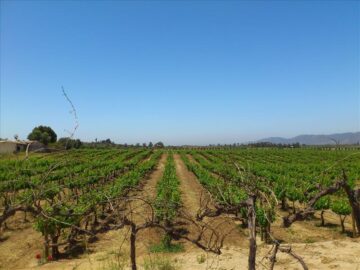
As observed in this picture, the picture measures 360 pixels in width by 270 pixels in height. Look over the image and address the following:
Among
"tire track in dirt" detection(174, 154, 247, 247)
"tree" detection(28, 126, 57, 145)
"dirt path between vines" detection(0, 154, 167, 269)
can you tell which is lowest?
"dirt path between vines" detection(0, 154, 167, 269)

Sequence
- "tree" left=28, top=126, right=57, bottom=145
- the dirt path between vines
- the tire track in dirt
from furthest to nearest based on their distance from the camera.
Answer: "tree" left=28, top=126, right=57, bottom=145
the tire track in dirt
the dirt path between vines

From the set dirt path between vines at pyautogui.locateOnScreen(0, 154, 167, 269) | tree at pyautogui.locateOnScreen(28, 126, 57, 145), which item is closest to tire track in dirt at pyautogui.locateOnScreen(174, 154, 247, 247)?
dirt path between vines at pyautogui.locateOnScreen(0, 154, 167, 269)

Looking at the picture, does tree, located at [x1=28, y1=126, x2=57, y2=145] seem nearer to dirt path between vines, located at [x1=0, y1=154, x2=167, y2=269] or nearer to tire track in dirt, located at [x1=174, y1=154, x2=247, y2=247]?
tire track in dirt, located at [x1=174, y1=154, x2=247, y2=247]

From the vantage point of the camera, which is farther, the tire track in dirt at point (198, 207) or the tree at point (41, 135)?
the tree at point (41, 135)

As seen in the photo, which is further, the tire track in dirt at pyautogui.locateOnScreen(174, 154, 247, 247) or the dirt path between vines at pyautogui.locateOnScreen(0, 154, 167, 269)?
the tire track in dirt at pyautogui.locateOnScreen(174, 154, 247, 247)

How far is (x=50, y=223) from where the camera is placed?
10258 millimetres

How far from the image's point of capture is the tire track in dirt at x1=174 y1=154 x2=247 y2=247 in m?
11.7

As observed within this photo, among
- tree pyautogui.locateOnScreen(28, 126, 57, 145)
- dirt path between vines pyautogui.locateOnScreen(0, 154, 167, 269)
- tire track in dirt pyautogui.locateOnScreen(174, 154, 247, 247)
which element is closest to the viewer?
dirt path between vines pyautogui.locateOnScreen(0, 154, 167, 269)

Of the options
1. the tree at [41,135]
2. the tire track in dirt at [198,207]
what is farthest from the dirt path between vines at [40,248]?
the tree at [41,135]

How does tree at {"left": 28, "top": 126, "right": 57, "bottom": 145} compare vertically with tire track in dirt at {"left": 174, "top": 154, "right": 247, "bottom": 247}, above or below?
above

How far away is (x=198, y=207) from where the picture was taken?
710 inches

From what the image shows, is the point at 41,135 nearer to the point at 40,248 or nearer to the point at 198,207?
the point at 198,207

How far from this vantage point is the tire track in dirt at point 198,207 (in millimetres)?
11709

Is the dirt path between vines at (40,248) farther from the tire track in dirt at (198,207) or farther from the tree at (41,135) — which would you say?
the tree at (41,135)
